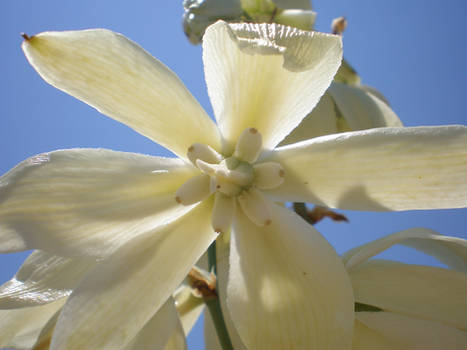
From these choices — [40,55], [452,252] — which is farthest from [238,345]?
[40,55]

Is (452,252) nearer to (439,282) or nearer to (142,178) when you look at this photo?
(439,282)

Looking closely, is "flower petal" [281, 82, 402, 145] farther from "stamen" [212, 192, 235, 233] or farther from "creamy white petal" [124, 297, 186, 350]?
"creamy white petal" [124, 297, 186, 350]

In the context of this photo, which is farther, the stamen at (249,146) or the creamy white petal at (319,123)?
the creamy white petal at (319,123)

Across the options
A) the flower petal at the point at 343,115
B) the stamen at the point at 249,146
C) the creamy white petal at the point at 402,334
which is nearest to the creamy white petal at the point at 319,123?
the flower petal at the point at 343,115

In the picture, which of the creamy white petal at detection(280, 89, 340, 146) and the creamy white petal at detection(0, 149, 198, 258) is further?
the creamy white petal at detection(280, 89, 340, 146)

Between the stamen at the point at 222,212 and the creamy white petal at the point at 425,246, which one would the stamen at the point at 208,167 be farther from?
the creamy white petal at the point at 425,246

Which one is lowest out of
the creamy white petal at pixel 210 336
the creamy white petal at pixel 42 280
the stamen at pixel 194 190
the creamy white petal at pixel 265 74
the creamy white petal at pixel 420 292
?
the creamy white petal at pixel 210 336

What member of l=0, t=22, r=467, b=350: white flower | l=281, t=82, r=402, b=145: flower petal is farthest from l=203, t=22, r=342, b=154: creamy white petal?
l=281, t=82, r=402, b=145: flower petal
